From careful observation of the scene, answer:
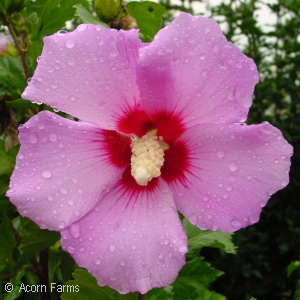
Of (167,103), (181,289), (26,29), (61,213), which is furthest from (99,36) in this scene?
(181,289)

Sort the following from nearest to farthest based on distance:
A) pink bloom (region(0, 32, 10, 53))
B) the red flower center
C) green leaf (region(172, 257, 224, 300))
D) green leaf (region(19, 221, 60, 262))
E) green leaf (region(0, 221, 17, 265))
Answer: the red flower center → green leaf (region(19, 221, 60, 262)) → green leaf (region(0, 221, 17, 265)) → green leaf (region(172, 257, 224, 300)) → pink bloom (region(0, 32, 10, 53))

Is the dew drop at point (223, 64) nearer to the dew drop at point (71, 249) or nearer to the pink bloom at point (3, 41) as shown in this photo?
the dew drop at point (71, 249)

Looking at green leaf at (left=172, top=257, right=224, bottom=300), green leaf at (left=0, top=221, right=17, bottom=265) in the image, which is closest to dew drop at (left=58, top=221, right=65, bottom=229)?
green leaf at (left=0, top=221, right=17, bottom=265)

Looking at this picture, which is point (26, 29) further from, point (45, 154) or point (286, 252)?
point (286, 252)

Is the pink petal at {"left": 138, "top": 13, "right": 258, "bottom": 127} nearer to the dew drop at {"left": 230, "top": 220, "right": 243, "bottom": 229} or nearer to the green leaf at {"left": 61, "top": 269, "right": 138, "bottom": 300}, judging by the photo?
the dew drop at {"left": 230, "top": 220, "right": 243, "bottom": 229}

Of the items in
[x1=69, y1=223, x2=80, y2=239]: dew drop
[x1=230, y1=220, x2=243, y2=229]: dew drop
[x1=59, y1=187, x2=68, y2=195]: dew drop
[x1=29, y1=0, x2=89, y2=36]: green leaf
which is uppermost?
[x1=29, y1=0, x2=89, y2=36]: green leaf

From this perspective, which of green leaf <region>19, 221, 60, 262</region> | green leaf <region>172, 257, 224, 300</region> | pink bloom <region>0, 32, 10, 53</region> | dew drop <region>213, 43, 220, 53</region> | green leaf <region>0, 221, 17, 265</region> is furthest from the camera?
pink bloom <region>0, 32, 10, 53</region>

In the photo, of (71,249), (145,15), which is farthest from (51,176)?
(145,15)

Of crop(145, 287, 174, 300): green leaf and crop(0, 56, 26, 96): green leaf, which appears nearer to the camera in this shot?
crop(0, 56, 26, 96): green leaf

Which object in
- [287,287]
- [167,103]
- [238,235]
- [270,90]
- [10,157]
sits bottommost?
[287,287]
